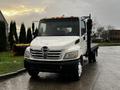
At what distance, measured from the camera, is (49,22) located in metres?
12.3

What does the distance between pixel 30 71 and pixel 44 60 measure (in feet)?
3.41

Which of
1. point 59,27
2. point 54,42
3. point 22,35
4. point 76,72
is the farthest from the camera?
point 22,35

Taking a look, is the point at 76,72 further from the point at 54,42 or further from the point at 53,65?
the point at 54,42

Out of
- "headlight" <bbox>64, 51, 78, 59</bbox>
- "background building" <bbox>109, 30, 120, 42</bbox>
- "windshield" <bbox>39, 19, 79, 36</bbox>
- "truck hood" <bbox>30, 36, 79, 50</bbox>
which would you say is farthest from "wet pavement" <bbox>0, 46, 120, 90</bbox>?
"background building" <bbox>109, 30, 120, 42</bbox>

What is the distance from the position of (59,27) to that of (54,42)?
1.31 metres

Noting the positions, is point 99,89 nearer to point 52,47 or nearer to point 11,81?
point 52,47

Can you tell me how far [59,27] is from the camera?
12000 mm

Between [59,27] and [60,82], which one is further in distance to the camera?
[59,27]

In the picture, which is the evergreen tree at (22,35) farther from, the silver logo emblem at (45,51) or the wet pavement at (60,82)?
the silver logo emblem at (45,51)

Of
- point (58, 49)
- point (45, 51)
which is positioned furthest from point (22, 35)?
point (58, 49)

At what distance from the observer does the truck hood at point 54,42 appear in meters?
10.6

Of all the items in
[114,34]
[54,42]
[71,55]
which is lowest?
[114,34]

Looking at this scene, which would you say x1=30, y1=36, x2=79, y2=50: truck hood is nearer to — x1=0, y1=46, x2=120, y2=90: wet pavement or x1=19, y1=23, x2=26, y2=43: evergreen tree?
x1=0, y1=46, x2=120, y2=90: wet pavement

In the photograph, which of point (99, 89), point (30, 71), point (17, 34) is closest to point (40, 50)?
point (30, 71)
